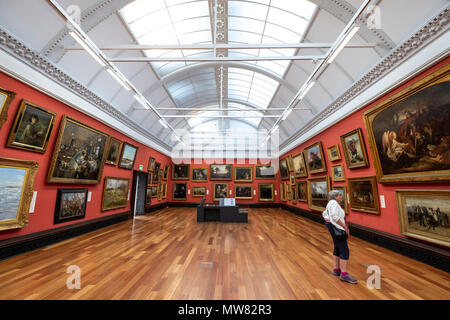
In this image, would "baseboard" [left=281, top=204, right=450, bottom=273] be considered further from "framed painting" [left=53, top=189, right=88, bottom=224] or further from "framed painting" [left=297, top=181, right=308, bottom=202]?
"framed painting" [left=53, top=189, right=88, bottom=224]

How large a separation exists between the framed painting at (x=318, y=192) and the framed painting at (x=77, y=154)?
1164 cm

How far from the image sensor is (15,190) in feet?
17.1

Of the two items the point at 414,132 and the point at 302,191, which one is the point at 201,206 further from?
the point at 414,132

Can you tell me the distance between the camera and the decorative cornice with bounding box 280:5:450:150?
4523 millimetres

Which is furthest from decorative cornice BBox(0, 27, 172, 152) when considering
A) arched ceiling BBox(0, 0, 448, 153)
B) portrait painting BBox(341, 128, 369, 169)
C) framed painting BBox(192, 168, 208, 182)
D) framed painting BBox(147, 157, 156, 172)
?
portrait painting BBox(341, 128, 369, 169)

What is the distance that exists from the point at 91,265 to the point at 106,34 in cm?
809

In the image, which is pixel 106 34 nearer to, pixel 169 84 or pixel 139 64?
pixel 139 64

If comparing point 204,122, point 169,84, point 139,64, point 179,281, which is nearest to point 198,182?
point 204,122

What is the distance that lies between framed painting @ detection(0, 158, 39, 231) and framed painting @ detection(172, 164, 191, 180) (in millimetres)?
14279

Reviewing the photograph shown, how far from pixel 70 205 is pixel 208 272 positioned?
6570mm

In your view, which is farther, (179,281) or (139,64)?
(139,64)

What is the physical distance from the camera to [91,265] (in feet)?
15.5

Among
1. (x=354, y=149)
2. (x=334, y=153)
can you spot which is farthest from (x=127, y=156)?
(x=354, y=149)

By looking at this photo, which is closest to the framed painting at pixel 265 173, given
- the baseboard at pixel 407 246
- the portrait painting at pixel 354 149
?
the portrait painting at pixel 354 149
